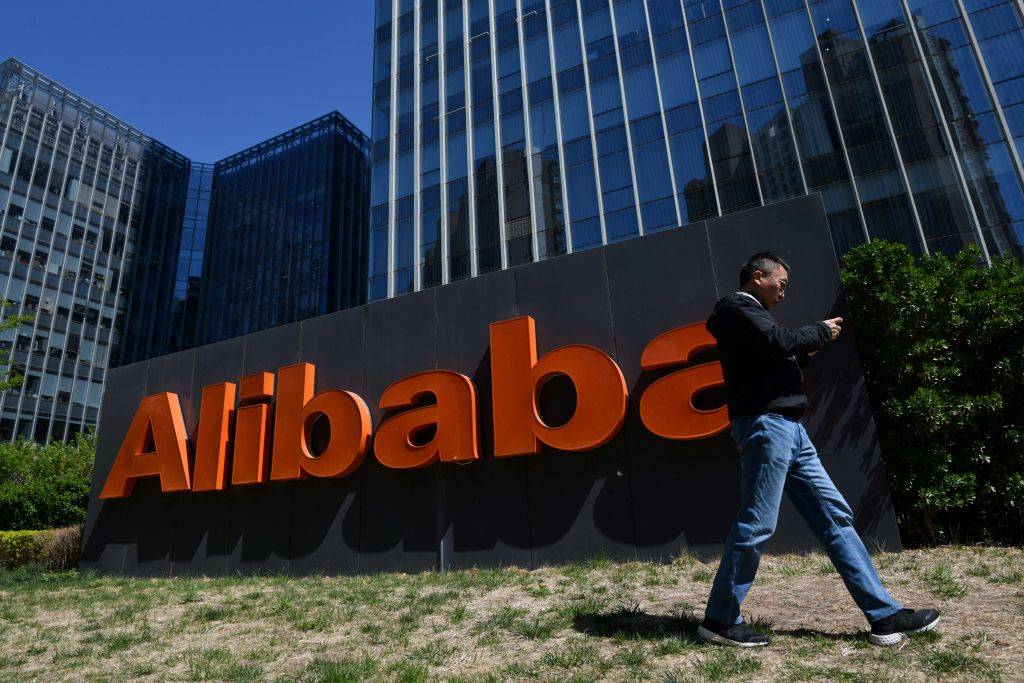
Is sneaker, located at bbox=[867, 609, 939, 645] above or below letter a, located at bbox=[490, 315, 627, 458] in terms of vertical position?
below

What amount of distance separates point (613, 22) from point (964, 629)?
30.1 m

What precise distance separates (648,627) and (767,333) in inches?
84.0

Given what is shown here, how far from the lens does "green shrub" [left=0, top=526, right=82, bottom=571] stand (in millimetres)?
13852

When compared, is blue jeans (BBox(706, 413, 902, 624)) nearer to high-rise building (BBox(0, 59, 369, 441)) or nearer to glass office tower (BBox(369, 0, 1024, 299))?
glass office tower (BBox(369, 0, 1024, 299))

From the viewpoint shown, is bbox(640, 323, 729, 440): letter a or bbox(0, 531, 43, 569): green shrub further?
bbox(0, 531, 43, 569): green shrub

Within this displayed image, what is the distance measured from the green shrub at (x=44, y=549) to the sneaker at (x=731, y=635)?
1508cm

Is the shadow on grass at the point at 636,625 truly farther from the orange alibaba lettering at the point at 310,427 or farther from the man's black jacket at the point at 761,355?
the orange alibaba lettering at the point at 310,427

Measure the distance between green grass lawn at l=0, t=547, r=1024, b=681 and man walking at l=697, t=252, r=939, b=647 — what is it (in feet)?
0.49

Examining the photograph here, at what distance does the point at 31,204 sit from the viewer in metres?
48.1

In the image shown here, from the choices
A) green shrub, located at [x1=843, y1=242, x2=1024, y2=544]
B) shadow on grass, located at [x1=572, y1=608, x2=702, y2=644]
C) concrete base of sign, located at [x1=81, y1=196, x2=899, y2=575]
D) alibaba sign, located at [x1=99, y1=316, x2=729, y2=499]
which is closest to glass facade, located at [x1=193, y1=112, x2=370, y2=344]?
alibaba sign, located at [x1=99, y1=316, x2=729, y2=499]

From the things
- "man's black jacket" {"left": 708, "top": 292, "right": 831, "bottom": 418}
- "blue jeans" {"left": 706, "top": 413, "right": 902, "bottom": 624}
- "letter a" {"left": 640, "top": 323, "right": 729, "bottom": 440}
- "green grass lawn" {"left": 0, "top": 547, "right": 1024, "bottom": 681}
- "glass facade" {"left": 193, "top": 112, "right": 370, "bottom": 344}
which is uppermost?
"glass facade" {"left": 193, "top": 112, "right": 370, "bottom": 344}

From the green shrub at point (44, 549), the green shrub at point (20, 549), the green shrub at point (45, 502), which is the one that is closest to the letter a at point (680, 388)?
the green shrub at point (44, 549)

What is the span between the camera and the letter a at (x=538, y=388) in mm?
7863

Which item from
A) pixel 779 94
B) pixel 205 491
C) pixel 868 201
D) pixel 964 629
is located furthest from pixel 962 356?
pixel 779 94
